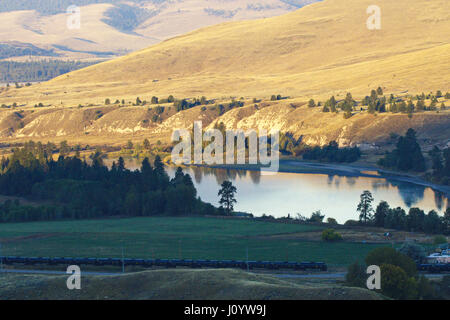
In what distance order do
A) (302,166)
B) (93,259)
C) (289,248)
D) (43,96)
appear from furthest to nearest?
(43,96), (302,166), (289,248), (93,259)

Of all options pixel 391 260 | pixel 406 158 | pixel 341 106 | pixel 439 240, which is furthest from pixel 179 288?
pixel 341 106

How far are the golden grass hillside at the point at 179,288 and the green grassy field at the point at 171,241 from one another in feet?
43.7

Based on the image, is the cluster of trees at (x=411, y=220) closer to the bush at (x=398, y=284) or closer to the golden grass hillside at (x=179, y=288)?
the bush at (x=398, y=284)

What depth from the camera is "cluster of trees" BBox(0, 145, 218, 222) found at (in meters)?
63.6

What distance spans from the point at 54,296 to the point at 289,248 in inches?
794

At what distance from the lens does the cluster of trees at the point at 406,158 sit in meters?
87.5

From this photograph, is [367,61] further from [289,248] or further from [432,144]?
[289,248]

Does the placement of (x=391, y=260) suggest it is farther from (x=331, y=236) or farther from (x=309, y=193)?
(x=309, y=193)

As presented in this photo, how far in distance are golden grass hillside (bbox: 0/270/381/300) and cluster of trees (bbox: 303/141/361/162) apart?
6659cm

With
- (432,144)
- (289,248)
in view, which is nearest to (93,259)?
(289,248)

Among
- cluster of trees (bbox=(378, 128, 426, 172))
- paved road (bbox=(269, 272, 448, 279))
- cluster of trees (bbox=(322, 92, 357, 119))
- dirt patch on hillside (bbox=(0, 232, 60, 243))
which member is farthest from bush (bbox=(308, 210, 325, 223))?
cluster of trees (bbox=(322, 92, 357, 119))

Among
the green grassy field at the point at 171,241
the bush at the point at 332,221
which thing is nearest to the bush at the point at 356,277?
the green grassy field at the point at 171,241

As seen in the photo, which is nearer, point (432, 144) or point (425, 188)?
point (425, 188)
